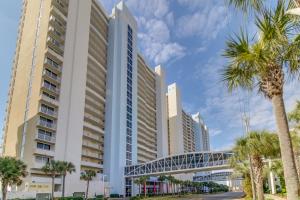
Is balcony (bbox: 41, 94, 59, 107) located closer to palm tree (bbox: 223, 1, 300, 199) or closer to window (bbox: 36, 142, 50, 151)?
window (bbox: 36, 142, 50, 151)

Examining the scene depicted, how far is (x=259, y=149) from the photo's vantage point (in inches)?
1040

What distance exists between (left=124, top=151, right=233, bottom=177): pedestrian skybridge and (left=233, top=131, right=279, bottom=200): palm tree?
130 ft

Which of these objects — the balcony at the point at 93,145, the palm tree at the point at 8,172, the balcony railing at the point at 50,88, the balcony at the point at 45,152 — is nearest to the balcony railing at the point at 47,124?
the balcony at the point at 45,152

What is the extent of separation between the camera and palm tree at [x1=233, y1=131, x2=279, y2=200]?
26125mm

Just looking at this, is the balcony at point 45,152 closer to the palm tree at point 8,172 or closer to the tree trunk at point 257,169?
the palm tree at point 8,172

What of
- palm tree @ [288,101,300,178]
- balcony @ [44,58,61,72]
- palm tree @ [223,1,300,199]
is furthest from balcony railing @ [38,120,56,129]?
palm tree @ [223,1,300,199]

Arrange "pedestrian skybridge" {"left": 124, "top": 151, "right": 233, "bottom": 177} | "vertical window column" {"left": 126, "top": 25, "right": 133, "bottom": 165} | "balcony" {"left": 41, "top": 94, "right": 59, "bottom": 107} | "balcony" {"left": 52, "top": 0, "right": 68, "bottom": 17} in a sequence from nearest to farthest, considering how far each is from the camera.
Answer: "balcony" {"left": 41, "top": 94, "right": 59, "bottom": 107}, "balcony" {"left": 52, "top": 0, "right": 68, "bottom": 17}, "pedestrian skybridge" {"left": 124, "top": 151, "right": 233, "bottom": 177}, "vertical window column" {"left": 126, "top": 25, "right": 133, "bottom": 165}

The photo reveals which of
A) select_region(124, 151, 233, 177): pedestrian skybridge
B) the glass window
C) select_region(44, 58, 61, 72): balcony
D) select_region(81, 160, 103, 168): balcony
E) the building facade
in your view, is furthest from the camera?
select_region(124, 151, 233, 177): pedestrian skybridge

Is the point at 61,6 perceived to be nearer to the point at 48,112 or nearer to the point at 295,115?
the point at 48,112

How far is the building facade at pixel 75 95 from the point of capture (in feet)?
184

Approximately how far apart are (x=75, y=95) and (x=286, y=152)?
200 feet

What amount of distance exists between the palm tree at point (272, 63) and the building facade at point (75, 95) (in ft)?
165

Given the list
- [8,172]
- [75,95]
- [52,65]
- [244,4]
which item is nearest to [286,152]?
[244,4]

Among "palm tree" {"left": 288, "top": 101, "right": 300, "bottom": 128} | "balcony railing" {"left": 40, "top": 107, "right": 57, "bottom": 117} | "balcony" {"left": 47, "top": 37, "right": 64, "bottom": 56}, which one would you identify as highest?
"balcony" {"left": 47, "top": 37, "right": 64, "bottom": 56}
